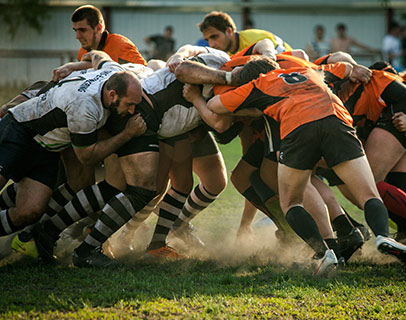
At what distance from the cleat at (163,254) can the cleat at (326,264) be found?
1.38 meters

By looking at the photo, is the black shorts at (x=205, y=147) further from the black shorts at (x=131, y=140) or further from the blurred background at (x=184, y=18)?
the blurred background at (x=184, y=18)

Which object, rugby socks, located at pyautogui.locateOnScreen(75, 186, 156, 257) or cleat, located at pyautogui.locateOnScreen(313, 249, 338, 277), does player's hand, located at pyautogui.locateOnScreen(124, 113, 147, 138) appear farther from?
cleat, located at pyautogui.locateOnScreen(313, 249, 338, 277)

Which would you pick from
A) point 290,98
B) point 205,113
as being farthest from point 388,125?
point 205,113

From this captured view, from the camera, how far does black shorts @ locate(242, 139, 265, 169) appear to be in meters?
5.66

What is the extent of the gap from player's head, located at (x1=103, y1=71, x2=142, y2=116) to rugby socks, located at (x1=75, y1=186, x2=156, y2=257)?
660 millimetres

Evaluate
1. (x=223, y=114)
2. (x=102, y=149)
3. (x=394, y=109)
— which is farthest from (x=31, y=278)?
(x=394, y=109)

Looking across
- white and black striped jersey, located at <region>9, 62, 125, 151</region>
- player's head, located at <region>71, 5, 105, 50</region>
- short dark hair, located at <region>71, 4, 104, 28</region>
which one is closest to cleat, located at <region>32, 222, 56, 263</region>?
white and black striped jersey, located at <region>9, 62, 125, 151</region>

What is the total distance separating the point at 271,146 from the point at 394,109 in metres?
1.41

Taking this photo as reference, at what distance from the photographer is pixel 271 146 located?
483cm

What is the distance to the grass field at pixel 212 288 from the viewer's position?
3.61m

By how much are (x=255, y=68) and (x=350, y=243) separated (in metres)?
1.61

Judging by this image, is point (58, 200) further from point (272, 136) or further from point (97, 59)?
point (272, 136)

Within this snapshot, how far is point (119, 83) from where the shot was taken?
4.77 meters

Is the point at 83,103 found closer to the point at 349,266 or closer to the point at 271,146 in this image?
the point at 271,146
